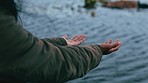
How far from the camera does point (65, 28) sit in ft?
60.6

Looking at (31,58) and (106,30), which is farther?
(106,30)

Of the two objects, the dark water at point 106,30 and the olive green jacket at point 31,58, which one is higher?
the olive green jacket at point 31,58

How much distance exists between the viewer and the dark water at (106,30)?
10.7 m

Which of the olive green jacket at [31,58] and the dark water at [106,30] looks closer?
the olive green jacket at [31,58]

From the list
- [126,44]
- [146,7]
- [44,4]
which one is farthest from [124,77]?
[44,4]

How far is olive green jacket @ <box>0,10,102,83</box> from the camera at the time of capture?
7.14 ft

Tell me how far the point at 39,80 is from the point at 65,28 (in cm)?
1614

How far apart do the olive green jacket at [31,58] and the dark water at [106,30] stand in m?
1.44

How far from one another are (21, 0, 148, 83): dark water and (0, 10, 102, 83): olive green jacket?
56.7 inches

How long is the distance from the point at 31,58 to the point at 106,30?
15.9 m

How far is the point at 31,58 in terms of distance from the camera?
227 centimetres

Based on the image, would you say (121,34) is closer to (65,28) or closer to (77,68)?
(65,28)

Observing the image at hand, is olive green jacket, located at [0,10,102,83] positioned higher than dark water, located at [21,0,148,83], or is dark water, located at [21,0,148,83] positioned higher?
olive green jacket, located at [0,10,102,83]

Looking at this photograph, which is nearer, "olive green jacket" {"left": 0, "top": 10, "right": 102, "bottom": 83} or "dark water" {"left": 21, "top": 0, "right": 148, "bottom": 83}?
"olive green jacket" {"left": 0, "top": 10, "right": 102, "bottom": 83}
